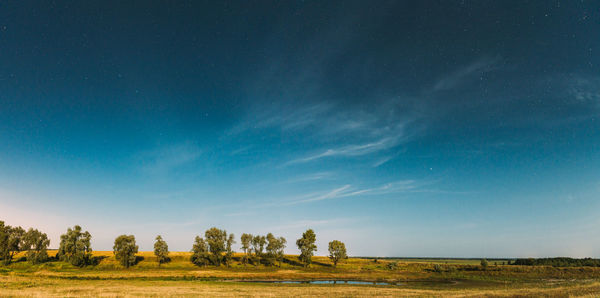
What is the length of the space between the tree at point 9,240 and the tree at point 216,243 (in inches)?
2892

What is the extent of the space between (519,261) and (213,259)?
535ft

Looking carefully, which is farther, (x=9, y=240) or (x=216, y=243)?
(x=216, y=243)

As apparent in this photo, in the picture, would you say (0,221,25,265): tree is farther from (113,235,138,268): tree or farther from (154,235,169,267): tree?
(154,235,169,267): tree

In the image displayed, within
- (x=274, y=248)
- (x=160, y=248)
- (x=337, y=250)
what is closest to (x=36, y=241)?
(x=160, y=248)

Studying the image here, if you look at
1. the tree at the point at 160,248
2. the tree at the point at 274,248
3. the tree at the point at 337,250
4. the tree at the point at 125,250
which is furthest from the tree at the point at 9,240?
the tree at the point at 337,250

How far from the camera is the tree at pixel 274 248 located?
14026 centimetres

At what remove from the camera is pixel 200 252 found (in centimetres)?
13175

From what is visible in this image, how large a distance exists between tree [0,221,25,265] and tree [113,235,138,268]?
3810 cm

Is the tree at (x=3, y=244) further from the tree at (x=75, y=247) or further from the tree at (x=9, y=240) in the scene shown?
the tree at (x=75, y=247)

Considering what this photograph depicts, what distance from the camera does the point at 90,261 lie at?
397 feet

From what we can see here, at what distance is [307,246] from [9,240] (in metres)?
120

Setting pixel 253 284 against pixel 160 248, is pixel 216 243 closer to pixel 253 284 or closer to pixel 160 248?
pixel 160 248

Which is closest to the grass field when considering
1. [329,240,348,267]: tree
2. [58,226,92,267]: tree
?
[58,226,92,267]: tree

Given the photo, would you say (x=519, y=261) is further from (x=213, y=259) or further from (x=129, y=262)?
(x=129, y=262)
